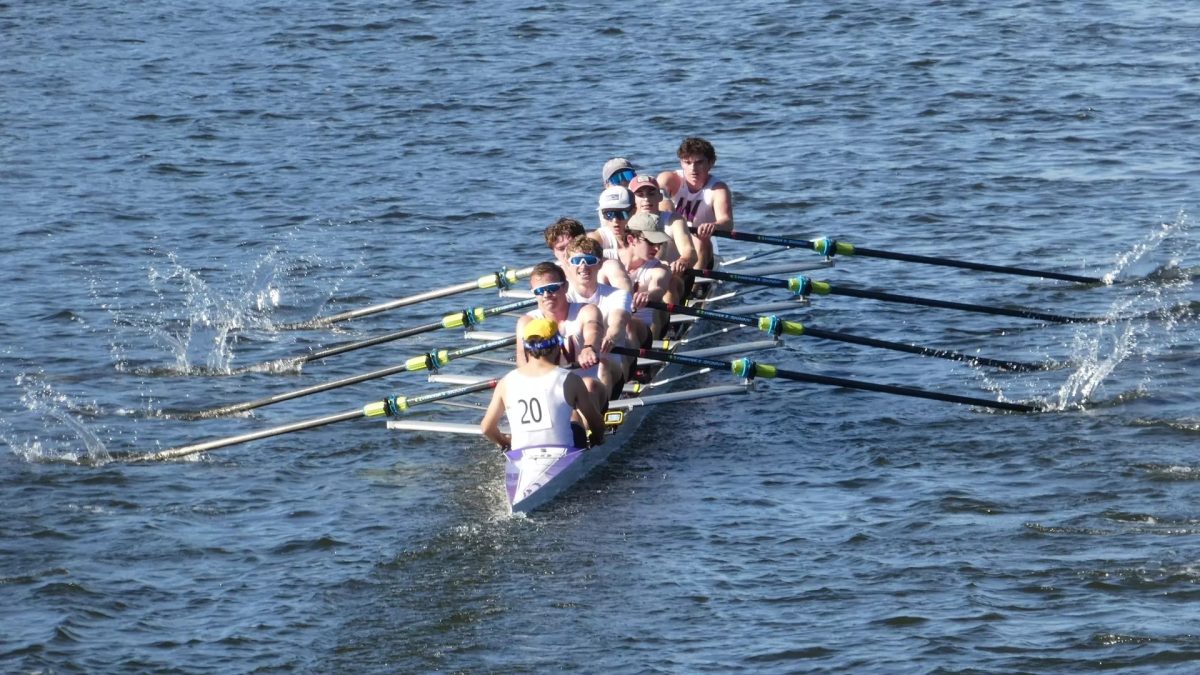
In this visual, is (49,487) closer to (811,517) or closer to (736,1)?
(811,517)

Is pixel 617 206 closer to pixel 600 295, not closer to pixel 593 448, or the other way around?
pixel 600 295

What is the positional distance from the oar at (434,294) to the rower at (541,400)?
314 centimetres

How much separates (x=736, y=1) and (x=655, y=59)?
4384mm

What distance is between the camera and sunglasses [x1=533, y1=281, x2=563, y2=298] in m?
14.2

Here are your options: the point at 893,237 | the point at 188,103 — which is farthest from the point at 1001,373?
the point at 188,103

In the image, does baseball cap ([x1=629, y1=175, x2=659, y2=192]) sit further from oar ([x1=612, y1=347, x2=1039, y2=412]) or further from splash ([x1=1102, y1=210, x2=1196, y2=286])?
splash ([x1=1102, y1=210, x2=1196, y2=286])

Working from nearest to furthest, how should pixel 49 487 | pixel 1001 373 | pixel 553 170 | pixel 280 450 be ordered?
1. pixel 49 487
2. pixel 280 450
3. pixel 1001 373
4. pixel 553 170

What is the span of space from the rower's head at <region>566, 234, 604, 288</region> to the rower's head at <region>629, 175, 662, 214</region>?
2.21 meters

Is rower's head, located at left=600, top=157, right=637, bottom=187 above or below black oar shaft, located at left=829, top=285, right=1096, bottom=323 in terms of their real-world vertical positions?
above

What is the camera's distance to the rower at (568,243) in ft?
50.8

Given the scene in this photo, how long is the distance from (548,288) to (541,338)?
2.54 ft

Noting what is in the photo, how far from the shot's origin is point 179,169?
26.5m

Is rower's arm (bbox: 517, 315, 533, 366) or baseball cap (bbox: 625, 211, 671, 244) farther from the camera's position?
baseball cap (bbox: 625, 211, 671, 244)

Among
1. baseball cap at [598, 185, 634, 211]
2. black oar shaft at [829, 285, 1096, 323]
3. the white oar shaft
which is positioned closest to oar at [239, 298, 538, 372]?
baseball cap at [598, 185, 634, 211]
